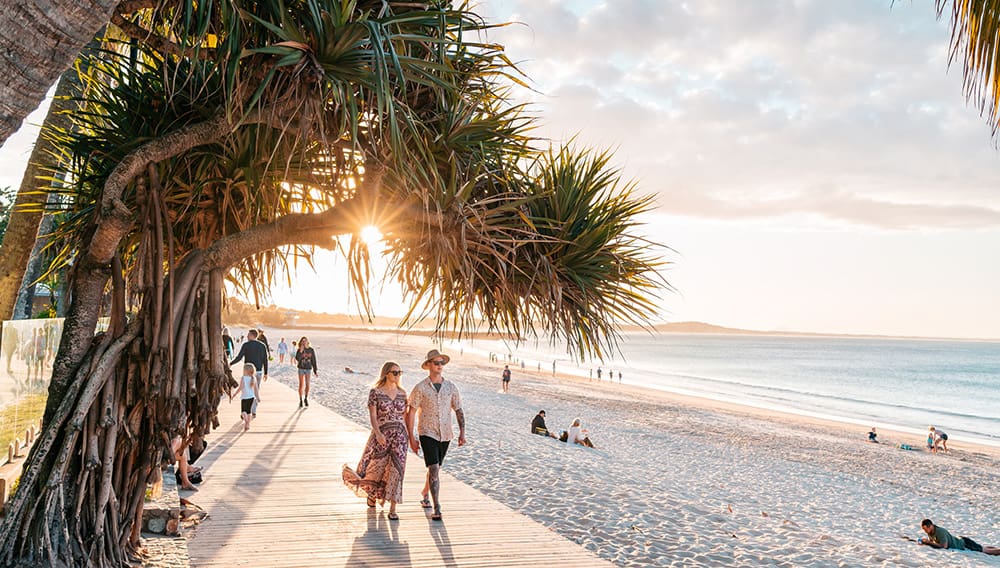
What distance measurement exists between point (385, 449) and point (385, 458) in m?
0.09

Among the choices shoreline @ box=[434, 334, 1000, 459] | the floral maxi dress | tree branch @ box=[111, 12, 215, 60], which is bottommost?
shoreline @ box=[434, 334, 1000, 459]

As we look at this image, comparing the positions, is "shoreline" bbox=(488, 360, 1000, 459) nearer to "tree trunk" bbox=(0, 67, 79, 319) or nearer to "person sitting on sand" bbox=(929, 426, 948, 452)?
"person sitting on sand" bbox=(929, 426, 948, 452)

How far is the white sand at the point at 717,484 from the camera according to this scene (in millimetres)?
7938

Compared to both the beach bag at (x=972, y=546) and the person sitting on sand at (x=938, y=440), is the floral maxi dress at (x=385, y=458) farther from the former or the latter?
the person sitting on sand at (x=938, y=440)

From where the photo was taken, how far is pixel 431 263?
618cm

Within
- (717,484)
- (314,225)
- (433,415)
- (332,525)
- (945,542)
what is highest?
(314,225)

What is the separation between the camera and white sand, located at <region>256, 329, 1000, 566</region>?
7938 millimetres

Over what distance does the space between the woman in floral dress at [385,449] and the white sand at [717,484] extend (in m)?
0.74

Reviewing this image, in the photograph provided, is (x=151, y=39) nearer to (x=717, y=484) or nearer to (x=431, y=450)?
(x=431, y=450)

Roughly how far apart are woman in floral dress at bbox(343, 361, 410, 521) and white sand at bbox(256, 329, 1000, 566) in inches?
29.3

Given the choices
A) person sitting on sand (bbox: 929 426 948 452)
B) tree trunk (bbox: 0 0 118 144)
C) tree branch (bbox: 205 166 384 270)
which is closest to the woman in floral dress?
tree branch (bbox: 205 166 384 270)

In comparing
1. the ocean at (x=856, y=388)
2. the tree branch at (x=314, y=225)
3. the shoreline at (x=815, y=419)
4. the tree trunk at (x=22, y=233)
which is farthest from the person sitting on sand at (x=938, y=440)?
the tree trunk at (x=22, y=233)

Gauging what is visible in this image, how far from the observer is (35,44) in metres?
1.93

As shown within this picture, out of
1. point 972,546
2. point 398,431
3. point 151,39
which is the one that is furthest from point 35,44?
point 972,546
